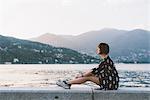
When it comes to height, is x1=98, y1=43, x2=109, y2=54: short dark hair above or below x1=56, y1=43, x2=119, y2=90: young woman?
above

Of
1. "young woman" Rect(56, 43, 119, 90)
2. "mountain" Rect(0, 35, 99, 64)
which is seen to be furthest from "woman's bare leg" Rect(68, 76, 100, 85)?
"mountain" Rect(0, 35, 99, 64)

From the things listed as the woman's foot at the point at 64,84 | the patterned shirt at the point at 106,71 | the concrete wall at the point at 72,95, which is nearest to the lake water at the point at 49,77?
the patterned shirt at the point at 106,71

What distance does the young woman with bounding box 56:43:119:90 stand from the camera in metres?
7.54

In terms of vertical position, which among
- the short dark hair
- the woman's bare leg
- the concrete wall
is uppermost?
the short dark hair

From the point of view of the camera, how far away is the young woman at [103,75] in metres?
7.54

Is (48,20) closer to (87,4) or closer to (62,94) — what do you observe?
(87,4)

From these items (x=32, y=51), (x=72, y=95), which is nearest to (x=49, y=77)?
(x=32, y=51)

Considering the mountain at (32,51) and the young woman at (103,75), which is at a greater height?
the mountain at (32,51)

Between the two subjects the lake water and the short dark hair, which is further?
the lake water

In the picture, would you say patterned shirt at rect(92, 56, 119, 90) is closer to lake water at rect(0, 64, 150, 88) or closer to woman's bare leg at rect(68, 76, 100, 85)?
woman's bare leg at rect(68, 76, 100, 85)

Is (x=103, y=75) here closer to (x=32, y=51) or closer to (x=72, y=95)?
(x=72, y=95)

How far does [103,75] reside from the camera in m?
7.70

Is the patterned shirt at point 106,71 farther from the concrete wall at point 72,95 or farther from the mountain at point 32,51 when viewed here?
the mountain at point 32,51

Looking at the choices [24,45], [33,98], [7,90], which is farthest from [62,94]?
[24,45]
